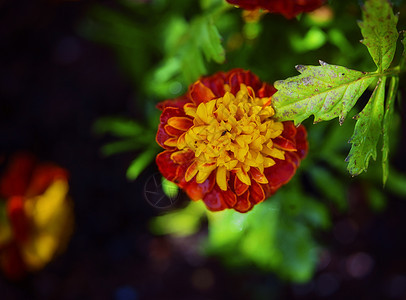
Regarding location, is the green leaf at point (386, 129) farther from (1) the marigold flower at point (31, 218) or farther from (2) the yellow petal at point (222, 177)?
(1) the marigold flower at point (31, 218)

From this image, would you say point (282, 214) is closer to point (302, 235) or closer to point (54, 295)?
point (302, 235)

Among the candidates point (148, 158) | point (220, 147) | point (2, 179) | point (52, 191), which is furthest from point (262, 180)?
point (2, 179)

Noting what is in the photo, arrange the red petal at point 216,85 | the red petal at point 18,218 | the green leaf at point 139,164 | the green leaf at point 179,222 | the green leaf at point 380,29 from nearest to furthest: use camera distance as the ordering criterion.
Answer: the green leaf at point 380,29 < the red petal at point 216,85 < the green leaf at point 139,164 < the red petal at point 18,218 < the green leaf at point 179,222

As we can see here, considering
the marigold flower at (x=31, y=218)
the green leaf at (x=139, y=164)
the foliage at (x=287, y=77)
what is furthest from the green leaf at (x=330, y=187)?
the marigold flower at (x=31, y=218)

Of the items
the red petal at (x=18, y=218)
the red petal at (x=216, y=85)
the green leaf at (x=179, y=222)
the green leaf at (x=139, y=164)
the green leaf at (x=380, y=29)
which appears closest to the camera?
the green leaf at (x=380, y=29)

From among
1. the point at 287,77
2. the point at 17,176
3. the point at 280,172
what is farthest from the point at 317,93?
the point at 17,176

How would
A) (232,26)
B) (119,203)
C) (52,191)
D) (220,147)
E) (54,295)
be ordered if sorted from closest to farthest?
(220,147) → (232,26) → (52,191) → (54,295) → (119,203)

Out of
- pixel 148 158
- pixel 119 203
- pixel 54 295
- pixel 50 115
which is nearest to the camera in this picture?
pixel 148 158

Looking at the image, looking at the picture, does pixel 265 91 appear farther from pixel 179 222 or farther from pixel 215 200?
pixel 179 222
